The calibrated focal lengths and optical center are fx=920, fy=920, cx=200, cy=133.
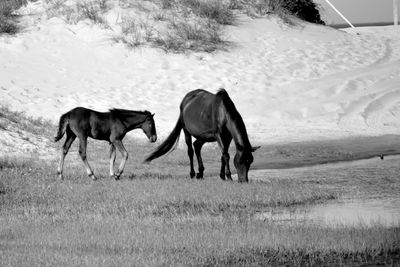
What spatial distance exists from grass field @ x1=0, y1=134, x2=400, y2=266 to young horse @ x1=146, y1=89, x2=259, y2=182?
1.23 ft

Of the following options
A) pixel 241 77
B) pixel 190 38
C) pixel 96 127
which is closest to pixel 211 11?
pixel 190 38

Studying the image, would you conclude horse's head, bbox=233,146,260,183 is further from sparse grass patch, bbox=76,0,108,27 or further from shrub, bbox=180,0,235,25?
shrub, bbox=180,0,235,25

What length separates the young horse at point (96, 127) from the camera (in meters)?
15.0

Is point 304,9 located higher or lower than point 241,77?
lower

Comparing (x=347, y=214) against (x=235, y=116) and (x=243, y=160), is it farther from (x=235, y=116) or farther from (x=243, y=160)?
(x=235, y=116)

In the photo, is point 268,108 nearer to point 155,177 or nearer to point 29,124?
point 29,124

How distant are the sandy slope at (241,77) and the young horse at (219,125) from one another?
19.3ft

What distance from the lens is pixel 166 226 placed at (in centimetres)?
1098

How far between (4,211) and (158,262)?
3821 mm

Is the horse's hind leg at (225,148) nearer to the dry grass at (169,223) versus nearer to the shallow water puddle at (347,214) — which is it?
the dry grass at (169,223)

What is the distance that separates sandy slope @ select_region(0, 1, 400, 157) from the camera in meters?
24.3

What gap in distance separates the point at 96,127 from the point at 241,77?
13125 mm

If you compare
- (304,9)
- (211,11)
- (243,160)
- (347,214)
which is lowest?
(304,9)

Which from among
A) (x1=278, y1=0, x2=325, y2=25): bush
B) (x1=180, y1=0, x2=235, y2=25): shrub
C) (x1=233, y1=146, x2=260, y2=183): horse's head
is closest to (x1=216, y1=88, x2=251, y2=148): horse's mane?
(x1=233, y1=146, x2=260, y2=183): horse's head
